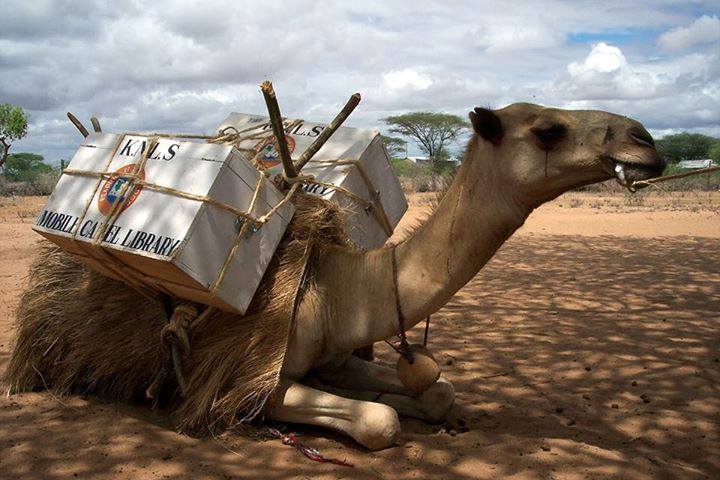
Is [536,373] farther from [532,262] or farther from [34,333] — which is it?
[532,262]

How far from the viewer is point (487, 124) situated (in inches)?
128

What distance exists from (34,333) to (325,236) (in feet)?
6.71

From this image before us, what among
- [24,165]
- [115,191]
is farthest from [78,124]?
[24,165]

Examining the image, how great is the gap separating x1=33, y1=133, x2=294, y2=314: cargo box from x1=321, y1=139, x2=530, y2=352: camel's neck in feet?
1.60

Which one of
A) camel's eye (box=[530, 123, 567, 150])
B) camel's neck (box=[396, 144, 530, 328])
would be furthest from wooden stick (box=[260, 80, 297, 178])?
camel's eye (box=[530, 123, 567, 150])

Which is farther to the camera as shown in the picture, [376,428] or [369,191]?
[369,191]

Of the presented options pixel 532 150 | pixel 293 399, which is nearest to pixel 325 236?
pixel 293 399

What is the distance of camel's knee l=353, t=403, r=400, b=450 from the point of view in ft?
11.8

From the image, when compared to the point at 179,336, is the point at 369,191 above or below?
above

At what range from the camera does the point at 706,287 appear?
8.28 meters

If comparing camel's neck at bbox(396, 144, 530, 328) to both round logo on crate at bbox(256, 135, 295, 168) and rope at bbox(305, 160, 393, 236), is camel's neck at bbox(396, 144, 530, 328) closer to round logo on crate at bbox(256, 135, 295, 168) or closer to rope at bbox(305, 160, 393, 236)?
rope at bbox(305, 160, 393, 236)

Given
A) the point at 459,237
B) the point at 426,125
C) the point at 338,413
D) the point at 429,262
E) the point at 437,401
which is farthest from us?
the point at 426,125

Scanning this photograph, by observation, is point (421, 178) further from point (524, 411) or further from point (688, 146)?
point (524, 411)

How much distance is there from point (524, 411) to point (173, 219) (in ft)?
7.98
